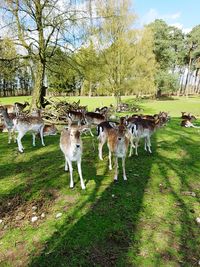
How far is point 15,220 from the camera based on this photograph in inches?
233

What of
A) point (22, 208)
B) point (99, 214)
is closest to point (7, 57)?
point (22, 208)

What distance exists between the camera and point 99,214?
6.02 meters

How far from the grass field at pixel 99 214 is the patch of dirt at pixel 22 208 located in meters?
0.02

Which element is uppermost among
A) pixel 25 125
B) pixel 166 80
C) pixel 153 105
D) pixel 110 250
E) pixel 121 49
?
pixel 121 49

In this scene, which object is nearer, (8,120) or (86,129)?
(86,129)

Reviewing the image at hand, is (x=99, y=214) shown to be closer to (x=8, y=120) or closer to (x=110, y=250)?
(x=110, y=250)

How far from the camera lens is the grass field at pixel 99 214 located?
482cm

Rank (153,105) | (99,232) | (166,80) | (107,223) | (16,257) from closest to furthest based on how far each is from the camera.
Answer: (16,257) < (99,232) < (107,223) < (153,105) < (166,80)

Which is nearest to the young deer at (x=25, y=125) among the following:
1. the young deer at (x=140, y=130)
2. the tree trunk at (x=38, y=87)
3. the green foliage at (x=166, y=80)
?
the young deer at (x=140, y=130)

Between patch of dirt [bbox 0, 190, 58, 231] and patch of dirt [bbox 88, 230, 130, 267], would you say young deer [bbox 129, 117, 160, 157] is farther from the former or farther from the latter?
patch of dirt [bbox 88, 230, 130, 267]

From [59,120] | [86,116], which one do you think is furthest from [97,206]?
[59,120]

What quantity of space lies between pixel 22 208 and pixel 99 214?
174 centimetres

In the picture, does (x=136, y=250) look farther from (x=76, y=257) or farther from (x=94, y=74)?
(x=94, y=74)

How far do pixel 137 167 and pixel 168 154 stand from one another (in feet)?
7.77
